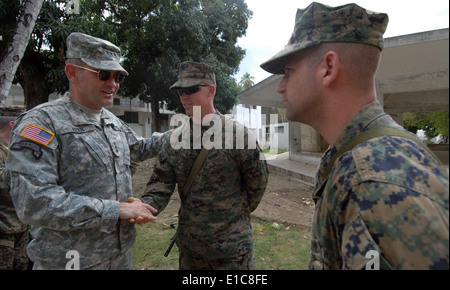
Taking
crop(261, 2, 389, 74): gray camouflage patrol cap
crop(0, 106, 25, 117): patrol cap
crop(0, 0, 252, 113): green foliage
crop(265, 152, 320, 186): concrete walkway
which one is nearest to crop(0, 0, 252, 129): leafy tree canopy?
crop(0, 0, 252, 113): green foliage

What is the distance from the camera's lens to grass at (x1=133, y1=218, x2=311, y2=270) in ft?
12.3

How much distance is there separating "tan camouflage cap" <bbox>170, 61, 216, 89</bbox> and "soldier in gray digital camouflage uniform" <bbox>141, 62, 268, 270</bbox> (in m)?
0.01

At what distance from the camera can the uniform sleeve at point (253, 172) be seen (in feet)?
7.51

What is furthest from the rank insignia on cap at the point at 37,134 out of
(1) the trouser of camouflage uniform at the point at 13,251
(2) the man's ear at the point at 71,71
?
(1) the trouser of camouflage uniform at the point at 13,251

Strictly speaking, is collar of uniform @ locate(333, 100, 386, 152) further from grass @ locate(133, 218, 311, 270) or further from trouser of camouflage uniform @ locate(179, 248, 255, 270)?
grass @ locate(133, 218, 311, 270)

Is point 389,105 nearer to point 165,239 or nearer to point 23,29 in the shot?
point 165,239

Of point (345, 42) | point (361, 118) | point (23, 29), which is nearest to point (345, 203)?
point (361, 118)

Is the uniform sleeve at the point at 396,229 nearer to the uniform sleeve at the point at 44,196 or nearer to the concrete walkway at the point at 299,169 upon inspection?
the uniform sleeve at the point at 44,196

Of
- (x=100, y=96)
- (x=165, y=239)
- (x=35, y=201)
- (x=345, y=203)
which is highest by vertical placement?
(x=100, y=96)

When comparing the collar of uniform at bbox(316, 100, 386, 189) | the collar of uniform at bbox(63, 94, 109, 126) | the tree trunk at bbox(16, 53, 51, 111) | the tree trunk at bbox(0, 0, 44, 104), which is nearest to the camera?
the collar of uniform at bbox(316, 100, 386, 189)

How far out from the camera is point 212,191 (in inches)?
86.9

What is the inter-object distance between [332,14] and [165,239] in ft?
14.3
